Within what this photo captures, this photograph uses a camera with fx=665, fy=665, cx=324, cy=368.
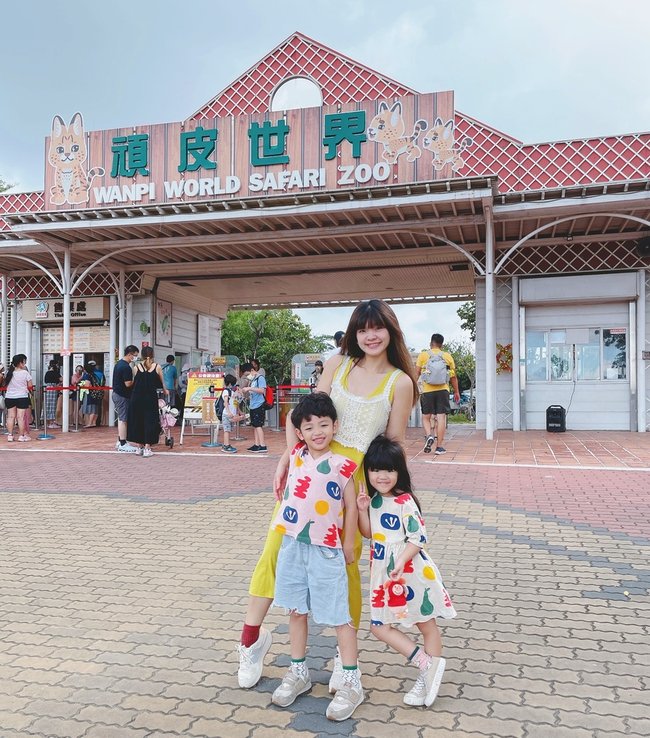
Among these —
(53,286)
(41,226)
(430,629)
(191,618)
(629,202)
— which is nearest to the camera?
(430,629)

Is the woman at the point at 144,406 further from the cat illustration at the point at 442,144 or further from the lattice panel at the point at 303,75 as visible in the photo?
the lattice panel at the point at 303,75

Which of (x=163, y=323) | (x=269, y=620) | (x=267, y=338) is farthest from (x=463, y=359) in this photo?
(x=269, y=620)

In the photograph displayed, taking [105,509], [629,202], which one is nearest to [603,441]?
[629,202]

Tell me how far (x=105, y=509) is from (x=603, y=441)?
26.9 feet

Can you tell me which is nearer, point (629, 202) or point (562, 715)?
point (562, 715)

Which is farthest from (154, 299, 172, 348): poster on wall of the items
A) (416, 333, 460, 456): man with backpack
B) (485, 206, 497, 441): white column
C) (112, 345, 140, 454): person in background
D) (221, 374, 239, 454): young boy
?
(416, 333, 460, 456): man with backpack

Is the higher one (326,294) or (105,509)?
(326,294)

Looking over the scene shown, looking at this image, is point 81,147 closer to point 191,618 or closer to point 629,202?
point 629,202

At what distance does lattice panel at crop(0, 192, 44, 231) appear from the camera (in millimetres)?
15328

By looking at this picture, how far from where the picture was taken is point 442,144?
1080 centimetres

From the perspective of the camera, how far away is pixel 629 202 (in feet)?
33.3

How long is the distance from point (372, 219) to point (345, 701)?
9.58m

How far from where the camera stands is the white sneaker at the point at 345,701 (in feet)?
7.79

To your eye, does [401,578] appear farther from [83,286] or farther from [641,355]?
[83,286]
